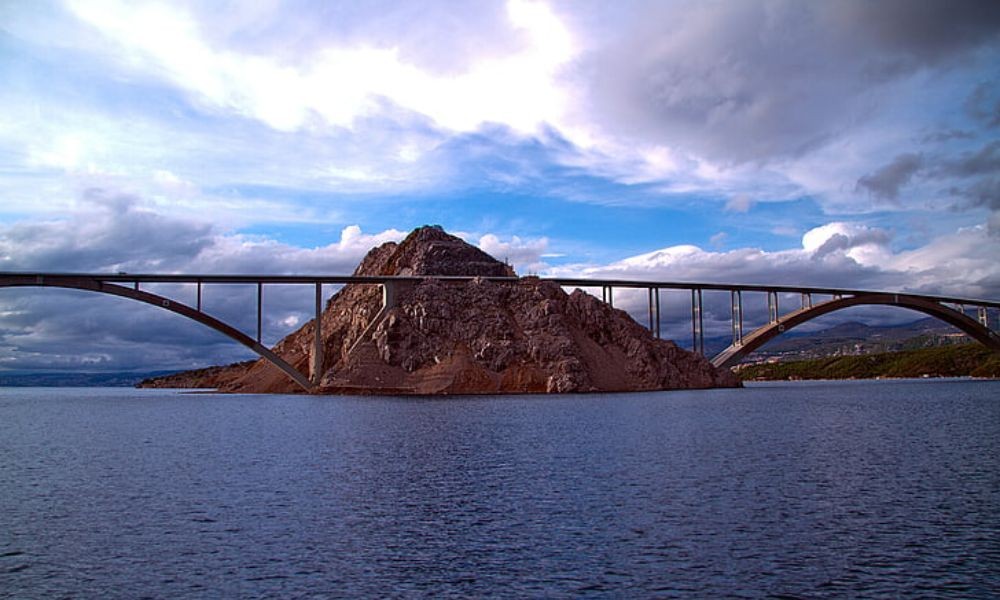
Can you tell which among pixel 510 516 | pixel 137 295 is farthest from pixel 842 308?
pixel 510 516

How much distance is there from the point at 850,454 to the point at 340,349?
111471mm

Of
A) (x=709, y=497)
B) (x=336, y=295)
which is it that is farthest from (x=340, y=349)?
Answer: (x=709, y=497)

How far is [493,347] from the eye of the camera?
12262 cm

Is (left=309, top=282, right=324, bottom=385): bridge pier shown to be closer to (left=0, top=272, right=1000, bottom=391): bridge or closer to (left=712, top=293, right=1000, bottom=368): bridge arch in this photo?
(left=0, top=272, right=1000, bottom=391): bridge

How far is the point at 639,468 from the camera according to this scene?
118ft

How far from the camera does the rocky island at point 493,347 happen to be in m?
121

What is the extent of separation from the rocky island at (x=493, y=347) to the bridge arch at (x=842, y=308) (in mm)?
6756

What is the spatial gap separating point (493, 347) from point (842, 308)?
8670cm

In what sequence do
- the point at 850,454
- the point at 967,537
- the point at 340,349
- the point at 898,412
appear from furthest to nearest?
the point at 340,349
the point at 898,412
the point at 850,454
the point at 967,537

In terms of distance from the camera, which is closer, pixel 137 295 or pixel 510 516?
pixel 510 516

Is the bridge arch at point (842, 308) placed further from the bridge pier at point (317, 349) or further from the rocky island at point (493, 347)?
the bridge pier at point (317, 349)

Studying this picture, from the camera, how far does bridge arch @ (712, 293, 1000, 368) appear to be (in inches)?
5851

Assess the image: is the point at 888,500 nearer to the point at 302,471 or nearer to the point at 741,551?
the point at 741,551

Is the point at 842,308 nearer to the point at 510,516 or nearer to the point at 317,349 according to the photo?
the point at 317,349
